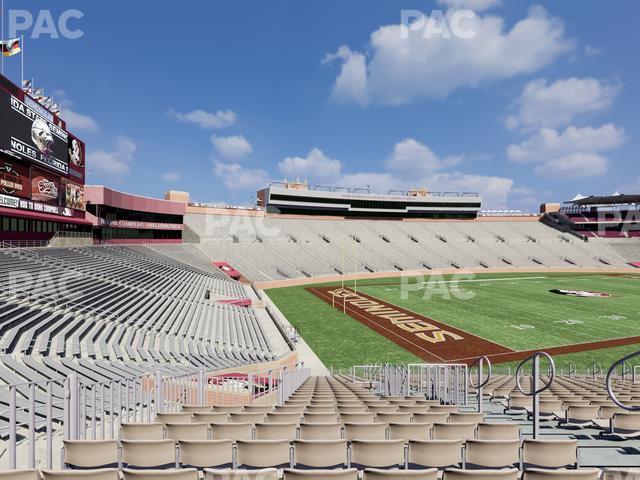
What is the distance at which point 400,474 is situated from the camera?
3113mm

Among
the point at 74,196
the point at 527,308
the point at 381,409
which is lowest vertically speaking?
the point at 527,308

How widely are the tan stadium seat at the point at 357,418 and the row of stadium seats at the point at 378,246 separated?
39401 mm

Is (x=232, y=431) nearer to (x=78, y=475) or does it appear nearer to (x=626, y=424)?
→ (x=78, y=475)

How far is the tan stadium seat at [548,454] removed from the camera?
402cm

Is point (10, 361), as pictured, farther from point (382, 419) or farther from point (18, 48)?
point (18, 48)

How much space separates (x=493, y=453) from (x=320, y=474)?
2.11 meters

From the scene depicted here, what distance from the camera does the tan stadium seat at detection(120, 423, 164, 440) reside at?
474 cm

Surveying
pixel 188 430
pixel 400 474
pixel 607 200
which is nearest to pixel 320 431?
pixel 188 430

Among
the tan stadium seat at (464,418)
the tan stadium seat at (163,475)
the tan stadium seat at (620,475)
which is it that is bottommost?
the tan stadium seat at (464,418)

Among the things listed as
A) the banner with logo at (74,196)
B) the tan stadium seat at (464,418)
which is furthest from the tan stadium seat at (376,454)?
the banner with logo at (74,196)

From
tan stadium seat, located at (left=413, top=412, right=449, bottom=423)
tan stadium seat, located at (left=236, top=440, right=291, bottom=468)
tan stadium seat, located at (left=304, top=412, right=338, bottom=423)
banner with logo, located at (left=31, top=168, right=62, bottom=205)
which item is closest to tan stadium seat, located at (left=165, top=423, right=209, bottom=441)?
tan stadium seat, located at (left=236, top=440, right=291, bottom=468)

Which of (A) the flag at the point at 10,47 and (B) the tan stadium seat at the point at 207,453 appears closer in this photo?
(B) the tan stadium seat at the point at 207,453

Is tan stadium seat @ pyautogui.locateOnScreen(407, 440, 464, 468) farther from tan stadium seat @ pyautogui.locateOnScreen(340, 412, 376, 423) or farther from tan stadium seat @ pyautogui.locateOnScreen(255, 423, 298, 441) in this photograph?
tan stadium seat @ pyautogui.locateOnScreen(340, 412, 376, 423)

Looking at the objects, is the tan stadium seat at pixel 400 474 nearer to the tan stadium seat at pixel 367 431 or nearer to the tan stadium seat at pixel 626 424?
the tan stadium seat at pixel 367 431
